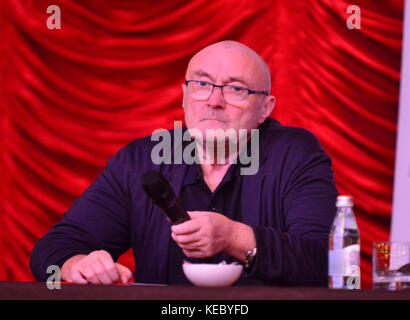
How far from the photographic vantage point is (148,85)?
3859 mm

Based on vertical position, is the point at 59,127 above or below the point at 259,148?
above

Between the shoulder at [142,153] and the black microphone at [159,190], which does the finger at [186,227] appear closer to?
the black microphone at [159,190]

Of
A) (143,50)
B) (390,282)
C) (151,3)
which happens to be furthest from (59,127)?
(390,282)

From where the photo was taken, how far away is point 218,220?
4.07 feet

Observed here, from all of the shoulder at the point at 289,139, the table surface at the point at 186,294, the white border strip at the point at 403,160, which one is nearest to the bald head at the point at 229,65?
the shoulder at the point at 289,139

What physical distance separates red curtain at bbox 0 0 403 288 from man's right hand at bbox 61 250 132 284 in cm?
243

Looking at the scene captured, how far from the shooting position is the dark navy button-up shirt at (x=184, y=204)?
167 cm

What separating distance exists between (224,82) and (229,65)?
6 cm

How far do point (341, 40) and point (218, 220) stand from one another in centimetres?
272

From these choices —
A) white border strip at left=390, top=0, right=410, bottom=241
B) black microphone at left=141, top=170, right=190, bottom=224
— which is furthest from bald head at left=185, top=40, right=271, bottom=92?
white border strip at left=390, top=0, right=410, bottom=241

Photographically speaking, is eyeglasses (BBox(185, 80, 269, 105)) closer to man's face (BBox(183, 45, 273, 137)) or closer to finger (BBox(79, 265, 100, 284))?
man's face (BBox(183, 45, 273, 137))

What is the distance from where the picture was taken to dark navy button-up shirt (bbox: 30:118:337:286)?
1.67 metres
